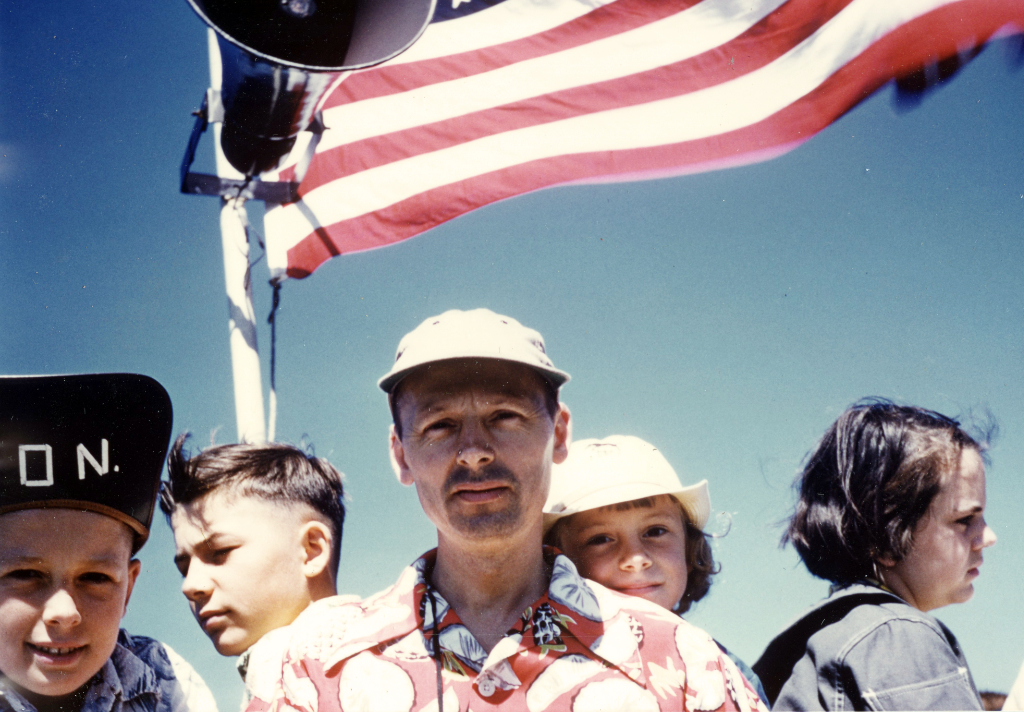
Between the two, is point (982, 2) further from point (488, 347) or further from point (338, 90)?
point (488, 347)

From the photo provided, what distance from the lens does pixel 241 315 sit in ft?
10.6

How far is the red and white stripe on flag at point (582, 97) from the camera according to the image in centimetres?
378

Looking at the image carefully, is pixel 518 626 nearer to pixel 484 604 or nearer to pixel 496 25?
pixel 484 604

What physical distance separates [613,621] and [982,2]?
3467 mm

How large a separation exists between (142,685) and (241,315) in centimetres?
156

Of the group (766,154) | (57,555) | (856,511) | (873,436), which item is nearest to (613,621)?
(856,511)

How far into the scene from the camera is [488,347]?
1.76m

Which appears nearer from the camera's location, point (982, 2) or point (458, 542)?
point (458, 542)

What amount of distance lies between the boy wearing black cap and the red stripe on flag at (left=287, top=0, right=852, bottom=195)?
2.04m

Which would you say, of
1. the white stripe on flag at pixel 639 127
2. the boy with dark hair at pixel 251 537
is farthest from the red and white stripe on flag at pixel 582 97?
the boy with dark hair at pixel 251 537

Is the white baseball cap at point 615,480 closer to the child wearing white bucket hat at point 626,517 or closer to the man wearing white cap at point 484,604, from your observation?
the child wearing white bucket hat at point 626,517

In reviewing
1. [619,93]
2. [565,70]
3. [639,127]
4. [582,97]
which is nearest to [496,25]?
[565,70]

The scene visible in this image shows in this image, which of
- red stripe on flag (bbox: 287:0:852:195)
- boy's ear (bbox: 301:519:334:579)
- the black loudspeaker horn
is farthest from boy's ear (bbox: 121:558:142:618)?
red stripe on flag (bbox: 287:0:852:195)

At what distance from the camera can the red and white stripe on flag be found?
3.78 metres
